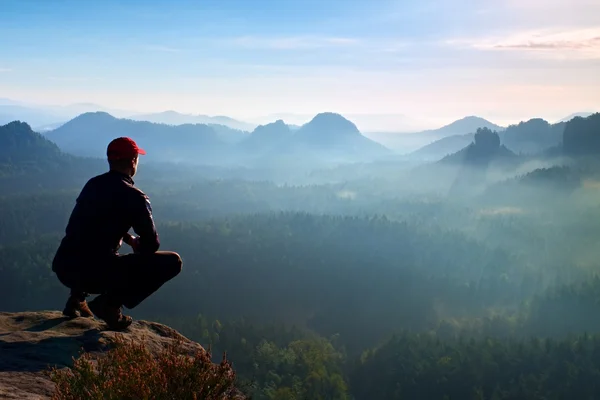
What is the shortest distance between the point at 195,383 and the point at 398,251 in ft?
516

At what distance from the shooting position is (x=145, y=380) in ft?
17.6

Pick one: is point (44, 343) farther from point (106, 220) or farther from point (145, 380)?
point (145, 380)

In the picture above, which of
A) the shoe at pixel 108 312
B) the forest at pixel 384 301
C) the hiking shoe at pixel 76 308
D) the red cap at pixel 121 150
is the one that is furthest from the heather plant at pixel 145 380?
the forest at pixel 384 301

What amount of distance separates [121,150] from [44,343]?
3668mm

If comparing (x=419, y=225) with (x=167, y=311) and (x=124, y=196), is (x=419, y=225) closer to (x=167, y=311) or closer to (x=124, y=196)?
(x=167, y=311)

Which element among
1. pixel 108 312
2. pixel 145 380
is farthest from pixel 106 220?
pixel 145 380

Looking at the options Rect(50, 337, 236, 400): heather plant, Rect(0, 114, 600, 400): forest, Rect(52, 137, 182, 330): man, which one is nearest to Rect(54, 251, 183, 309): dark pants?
Rect(52, 137, 182, 330): man

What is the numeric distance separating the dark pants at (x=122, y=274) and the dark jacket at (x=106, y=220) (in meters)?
0.16

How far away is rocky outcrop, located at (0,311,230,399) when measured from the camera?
21.4 ft

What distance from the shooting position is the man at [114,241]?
7336 mm

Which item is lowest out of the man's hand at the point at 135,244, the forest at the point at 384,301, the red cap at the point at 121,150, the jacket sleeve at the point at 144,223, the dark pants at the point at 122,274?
the forest at the point at 384,301

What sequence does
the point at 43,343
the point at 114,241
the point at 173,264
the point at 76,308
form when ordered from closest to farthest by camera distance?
the point at 114,241 < the point at 43,343 < the point at 173,264 < the point at 76,308

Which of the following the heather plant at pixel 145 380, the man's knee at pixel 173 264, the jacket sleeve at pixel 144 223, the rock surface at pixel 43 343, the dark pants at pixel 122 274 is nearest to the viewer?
the heather plant at pixel 145 380

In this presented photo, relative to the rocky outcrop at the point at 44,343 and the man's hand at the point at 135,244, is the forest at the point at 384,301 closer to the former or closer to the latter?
the rocky outcrop at the point at 44,343
